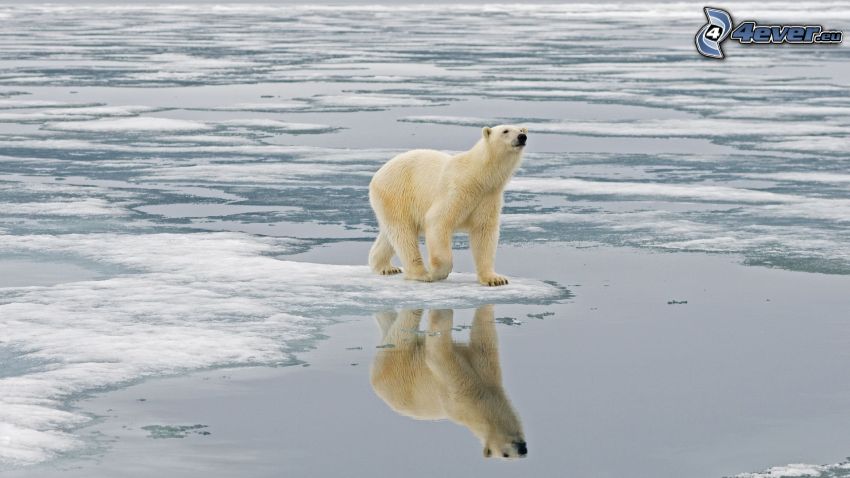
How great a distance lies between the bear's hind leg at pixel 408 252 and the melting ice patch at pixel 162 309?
0.08 metres

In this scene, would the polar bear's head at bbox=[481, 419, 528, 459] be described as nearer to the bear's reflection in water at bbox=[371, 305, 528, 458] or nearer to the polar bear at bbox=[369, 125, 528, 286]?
the bear's reflection in water at bbox=[371, 305, 528, 458]

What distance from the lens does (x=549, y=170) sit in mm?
Result: 12422

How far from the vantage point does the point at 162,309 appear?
6.66m

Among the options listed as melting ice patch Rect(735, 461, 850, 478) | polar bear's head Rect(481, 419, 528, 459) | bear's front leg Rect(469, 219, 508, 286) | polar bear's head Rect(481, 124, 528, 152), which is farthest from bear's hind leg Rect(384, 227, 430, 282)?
melting ice patch Rect(735, 461, 850, 478)

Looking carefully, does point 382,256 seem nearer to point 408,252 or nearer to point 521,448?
point 408,252

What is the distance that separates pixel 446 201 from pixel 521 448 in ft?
9.39

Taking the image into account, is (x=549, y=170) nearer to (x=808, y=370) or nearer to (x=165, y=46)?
(x=808, y=370)

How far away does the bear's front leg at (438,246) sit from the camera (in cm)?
734

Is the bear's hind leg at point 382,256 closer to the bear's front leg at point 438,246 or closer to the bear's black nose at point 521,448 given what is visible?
the bear's front leg at point 438,246

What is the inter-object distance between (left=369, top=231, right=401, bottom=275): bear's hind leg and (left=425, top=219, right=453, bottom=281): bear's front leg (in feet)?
1.18

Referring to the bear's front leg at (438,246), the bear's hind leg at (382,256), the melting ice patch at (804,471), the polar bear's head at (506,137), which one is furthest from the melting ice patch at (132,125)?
the melting ice patch at (804,471)

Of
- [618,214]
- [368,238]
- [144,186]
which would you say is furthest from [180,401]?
[144,186]

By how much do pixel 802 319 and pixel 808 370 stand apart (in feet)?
3.24

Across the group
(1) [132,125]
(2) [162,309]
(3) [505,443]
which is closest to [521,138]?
(2) [162,309]
